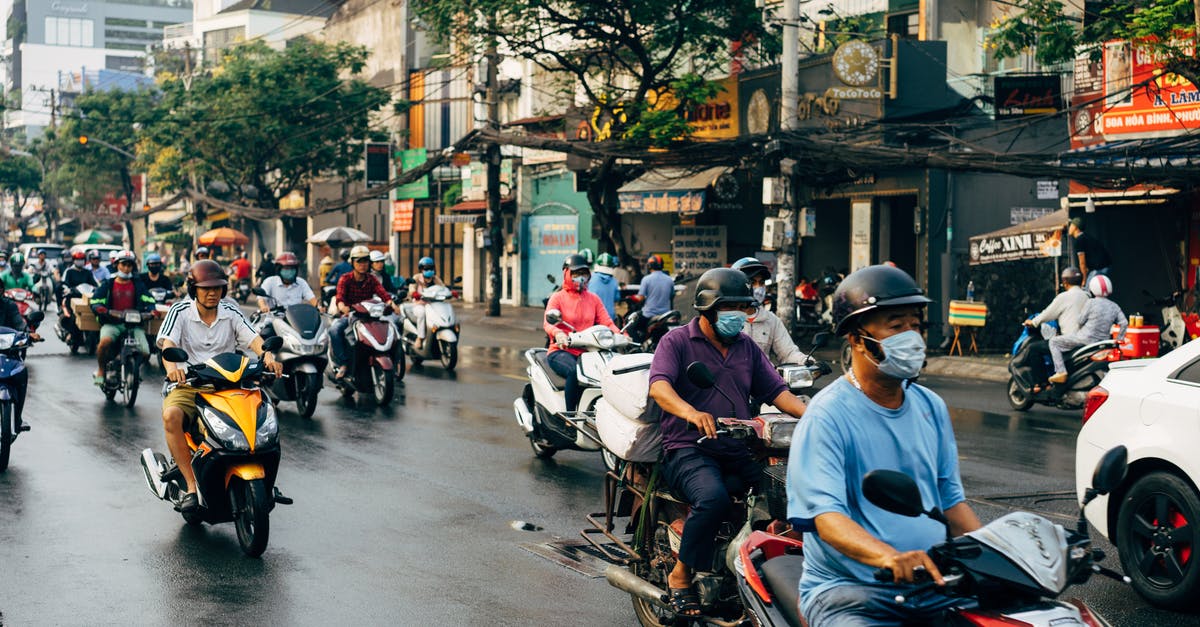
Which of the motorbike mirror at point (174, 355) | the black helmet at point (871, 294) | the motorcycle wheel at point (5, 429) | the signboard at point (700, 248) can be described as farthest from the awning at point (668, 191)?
the black helmet at point (871, 294)

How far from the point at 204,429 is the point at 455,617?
7.52ft

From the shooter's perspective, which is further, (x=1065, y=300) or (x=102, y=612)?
(x=1065, y=300)

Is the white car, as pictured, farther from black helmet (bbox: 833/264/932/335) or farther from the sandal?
black helmet (bbox: 833/264/932/335)

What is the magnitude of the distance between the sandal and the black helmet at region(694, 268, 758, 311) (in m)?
1.20

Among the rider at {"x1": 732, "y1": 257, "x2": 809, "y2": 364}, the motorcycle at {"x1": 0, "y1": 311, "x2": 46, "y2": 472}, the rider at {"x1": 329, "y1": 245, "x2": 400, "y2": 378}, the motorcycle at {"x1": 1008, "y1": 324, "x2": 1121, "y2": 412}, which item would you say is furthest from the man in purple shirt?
the rider at {"x1": 329, "y1": 245, "x2": 400, "y2": 378}

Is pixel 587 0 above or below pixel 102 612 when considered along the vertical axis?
above

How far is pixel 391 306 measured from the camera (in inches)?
602

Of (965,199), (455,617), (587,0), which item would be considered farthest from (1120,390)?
(587,0)

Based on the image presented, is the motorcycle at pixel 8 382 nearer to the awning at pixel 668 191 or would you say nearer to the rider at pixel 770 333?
the rider at pixel 770 333

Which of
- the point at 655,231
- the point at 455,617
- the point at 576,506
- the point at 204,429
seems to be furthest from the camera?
the point at 655,231

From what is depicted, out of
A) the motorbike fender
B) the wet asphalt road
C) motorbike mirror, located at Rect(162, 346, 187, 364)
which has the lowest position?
the wet asphalt road

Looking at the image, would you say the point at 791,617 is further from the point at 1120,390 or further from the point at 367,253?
the point at 367,253

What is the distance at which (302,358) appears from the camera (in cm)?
1400

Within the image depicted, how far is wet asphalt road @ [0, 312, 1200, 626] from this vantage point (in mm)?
6461
